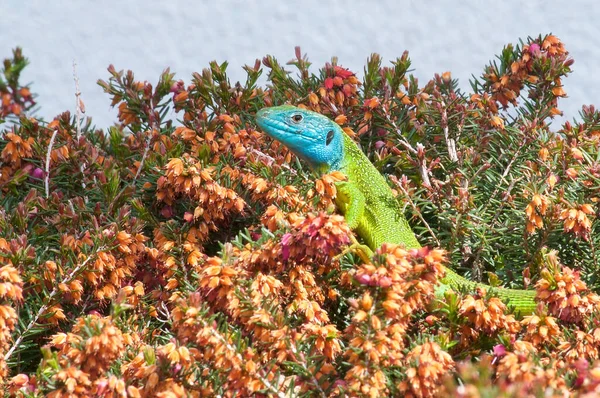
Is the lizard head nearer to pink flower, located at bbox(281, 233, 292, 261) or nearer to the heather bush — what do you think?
the heather bush

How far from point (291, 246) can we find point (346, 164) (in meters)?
1.26

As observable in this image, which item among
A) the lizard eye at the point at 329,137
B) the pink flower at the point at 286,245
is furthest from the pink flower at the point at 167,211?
the pink flower at the point at 286,245

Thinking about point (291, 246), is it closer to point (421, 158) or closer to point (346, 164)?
point (421, 158)

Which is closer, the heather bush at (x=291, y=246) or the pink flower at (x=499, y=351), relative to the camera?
the heather bush at (x=291, y=246)

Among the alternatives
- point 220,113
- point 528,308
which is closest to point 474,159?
point 528,308

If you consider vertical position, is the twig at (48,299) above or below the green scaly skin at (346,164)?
below

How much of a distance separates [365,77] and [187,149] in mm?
742

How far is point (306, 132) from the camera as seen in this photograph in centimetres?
335

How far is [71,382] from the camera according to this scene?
185 centimetres

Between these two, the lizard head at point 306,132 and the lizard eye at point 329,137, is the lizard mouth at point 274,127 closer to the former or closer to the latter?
Result: the lizard head at point 306,132

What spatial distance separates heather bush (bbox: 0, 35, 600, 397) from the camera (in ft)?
6.24

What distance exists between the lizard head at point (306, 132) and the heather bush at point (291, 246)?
0.07m

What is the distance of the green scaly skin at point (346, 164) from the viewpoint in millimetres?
3188

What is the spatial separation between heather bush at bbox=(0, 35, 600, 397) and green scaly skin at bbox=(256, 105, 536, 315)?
0.07 meters
